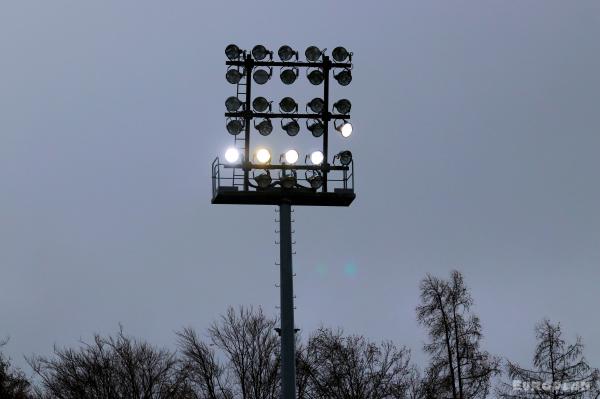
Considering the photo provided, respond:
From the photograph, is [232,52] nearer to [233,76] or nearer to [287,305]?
[233,76]

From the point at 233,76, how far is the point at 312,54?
1992mm

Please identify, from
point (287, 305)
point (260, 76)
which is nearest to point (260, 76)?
point (260, 76)

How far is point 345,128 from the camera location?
70.0 ft

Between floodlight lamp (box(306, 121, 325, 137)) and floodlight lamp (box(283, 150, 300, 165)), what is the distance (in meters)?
0.92

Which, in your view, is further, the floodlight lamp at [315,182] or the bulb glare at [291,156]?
the floodlight lamp at [315,182]

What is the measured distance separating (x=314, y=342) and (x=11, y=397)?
66.4 ft

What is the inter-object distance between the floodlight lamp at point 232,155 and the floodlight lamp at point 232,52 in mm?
2263

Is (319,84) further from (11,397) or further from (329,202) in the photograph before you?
(11,397)

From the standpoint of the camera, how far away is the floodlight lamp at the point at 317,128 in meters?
21.3

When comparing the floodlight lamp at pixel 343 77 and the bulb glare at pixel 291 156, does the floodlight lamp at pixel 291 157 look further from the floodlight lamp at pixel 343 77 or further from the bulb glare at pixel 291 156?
the floodlight lamp at pixel 343 77

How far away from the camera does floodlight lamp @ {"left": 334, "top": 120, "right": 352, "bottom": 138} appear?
2131cm

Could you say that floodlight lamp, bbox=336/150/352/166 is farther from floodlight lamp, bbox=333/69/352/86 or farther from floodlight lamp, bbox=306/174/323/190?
floodlight lamp, bbox=333/69/352/86

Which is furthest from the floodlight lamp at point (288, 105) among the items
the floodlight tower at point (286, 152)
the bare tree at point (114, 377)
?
the bare tree at point (114, 377)

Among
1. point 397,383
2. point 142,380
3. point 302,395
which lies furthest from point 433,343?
point 142,380
